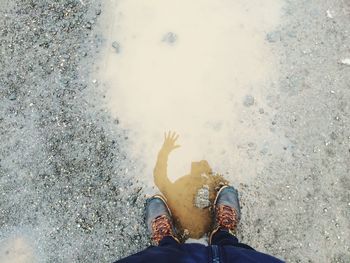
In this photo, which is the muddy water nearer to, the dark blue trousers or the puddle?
the puddle

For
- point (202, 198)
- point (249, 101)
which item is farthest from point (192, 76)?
point (202, 198)

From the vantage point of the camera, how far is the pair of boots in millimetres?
3016

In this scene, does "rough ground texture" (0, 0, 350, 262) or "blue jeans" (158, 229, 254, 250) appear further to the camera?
"rough ground texture" (0, 0, 350, 262)

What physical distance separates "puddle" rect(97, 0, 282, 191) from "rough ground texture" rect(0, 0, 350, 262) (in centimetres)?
12

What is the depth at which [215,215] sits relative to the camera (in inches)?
122

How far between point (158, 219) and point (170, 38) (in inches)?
58.7

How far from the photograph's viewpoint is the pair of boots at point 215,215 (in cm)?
302

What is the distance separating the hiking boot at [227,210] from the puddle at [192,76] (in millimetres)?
132

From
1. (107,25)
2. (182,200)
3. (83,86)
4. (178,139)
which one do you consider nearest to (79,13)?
(107,25)

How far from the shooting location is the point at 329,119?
3.17m

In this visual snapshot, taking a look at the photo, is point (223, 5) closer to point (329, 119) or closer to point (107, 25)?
point (107, 25)

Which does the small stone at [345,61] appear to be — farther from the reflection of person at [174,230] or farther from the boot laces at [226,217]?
the boot laces at [226,217]

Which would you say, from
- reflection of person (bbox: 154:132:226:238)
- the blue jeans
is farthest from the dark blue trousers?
reflection of person (bbox: 154:132:226:238)

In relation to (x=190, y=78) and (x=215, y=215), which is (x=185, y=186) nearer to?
(x=215, y=215)
